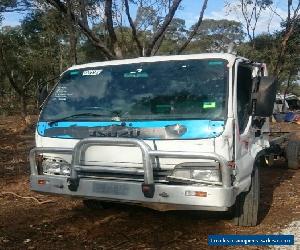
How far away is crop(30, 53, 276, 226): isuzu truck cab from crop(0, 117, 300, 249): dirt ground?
19.4 inches

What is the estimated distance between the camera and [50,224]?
5.76m

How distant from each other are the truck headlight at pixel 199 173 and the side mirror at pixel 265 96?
0.95 m

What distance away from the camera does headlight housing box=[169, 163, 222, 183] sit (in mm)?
4473

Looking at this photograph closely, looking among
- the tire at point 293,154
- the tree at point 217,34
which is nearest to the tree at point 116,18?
the tire at point 293,154

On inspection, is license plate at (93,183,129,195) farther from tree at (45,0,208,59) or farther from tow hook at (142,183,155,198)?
Result: tree at (45,0,208,59)

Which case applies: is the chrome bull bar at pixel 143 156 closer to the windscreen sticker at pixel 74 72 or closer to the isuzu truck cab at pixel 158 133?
the isuzu truck cab at pixel 158 133

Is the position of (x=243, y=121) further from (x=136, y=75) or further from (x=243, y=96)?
(x=136, y=75)

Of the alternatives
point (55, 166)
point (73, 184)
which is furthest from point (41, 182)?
point (73, 184)

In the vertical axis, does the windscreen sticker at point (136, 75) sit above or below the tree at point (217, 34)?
below

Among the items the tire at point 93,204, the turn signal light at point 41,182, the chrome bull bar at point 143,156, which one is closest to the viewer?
the chrome bull bar at point 143,156

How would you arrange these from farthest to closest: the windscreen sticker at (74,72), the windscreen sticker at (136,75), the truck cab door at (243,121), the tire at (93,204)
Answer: the tire at (93,204), the windscreen sticker at (74,72), the windscreen sticker at (136,75), the truck cab door at (243,121)

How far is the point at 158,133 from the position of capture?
4703 mm

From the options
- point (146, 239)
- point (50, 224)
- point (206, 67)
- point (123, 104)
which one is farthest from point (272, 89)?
point (50, 224)

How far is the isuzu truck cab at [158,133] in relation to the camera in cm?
448
